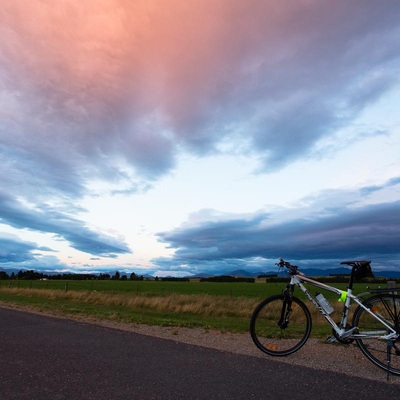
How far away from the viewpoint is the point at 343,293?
602 centimetres

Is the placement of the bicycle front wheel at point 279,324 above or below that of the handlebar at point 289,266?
below

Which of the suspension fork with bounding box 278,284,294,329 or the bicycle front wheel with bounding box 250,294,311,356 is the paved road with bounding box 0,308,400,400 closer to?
the bicycle front wheel with bounding box 250,294,311,356

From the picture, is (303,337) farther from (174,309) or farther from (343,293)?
(174,309)

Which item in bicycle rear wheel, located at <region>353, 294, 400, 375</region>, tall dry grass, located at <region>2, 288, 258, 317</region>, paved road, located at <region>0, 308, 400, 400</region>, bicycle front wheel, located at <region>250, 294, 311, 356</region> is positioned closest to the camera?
paved road, located at <region>0, 308, 400, 400</region>

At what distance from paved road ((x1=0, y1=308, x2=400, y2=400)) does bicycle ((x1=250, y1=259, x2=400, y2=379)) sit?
71 cm

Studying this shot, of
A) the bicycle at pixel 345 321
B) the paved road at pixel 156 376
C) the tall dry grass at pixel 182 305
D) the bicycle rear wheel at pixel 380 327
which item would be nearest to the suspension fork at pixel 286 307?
the bicycle at pixel 345 321

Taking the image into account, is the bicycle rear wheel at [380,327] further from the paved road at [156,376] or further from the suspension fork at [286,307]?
the suspension fork at [286,307]

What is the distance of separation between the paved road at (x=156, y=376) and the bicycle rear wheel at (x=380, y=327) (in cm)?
86

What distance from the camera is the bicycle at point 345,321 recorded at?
540 centimetres

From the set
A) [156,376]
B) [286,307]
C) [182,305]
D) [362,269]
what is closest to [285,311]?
[286,307]

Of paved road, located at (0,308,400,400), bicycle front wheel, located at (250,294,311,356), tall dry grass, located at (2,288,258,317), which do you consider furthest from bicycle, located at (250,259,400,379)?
tall dry grass, located at (2,288,258,317)

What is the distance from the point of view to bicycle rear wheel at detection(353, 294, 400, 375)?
5.36 metres

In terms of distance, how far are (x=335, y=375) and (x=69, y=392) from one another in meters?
3.42

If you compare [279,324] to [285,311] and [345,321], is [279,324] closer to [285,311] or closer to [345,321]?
[285,311]
